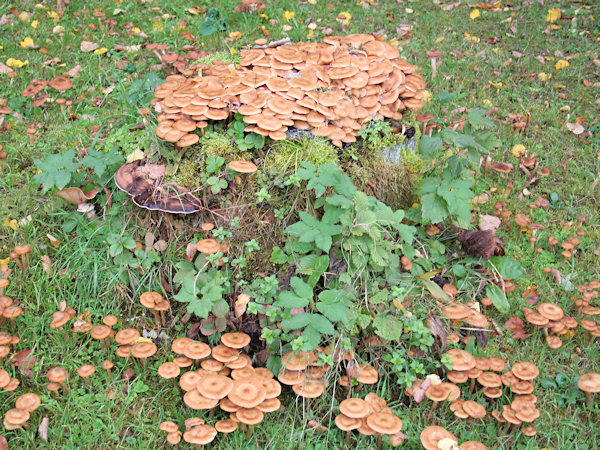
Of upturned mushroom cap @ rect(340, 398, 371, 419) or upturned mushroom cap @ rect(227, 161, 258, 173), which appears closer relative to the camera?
upturned mushroom cap @ rect(340, 398, 371, 419)

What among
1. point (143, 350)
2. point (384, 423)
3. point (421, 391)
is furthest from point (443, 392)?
point (143, 350)

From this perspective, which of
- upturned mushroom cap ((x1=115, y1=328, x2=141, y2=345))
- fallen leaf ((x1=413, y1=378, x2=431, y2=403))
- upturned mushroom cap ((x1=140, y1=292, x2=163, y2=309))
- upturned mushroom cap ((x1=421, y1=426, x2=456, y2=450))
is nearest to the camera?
upturned mushroom cap ((x1=421, y1=426, x2=456, y2=450))

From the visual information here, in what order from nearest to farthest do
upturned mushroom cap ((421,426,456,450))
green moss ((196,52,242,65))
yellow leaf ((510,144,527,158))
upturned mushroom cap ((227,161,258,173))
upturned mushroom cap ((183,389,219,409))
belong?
upturned mushroom cap ((421,426,456,450)) → upturned mushroom cap ((183,389,219,409)) → upturned mushroom cap ((227,161,258,173)) → green moss ((196,52,242,65)) → yellow leaf ((510,144,527,158))

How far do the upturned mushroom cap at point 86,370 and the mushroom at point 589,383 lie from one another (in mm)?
3437

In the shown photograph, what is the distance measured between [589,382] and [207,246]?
9.71ft

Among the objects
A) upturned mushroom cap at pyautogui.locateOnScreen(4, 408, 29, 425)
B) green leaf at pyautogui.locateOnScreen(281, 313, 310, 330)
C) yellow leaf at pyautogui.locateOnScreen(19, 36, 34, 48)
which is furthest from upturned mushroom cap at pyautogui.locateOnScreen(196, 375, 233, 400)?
yellow leaf at pyautogui.locateOnScreen(19, 36, 34, 48)

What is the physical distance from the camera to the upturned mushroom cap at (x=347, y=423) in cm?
335

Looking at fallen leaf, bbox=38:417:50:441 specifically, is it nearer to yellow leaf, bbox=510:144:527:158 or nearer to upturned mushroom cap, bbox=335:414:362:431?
upturned mushroom cap, bbox=335:414:362:431

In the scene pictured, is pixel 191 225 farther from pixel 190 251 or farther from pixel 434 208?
pixel 434 208

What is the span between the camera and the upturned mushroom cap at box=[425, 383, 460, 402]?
3580 mm

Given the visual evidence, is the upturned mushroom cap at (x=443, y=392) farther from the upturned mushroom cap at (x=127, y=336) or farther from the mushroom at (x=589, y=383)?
the upturned mushroom cap at (x=127, y=336)

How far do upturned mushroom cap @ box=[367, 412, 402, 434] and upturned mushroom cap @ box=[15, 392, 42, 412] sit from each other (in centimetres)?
217

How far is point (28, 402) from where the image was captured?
341cm

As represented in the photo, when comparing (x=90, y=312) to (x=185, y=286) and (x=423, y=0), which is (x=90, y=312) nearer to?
(x=185, y=286)
